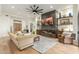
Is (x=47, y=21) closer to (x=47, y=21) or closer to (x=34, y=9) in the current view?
(x=47, y=21)

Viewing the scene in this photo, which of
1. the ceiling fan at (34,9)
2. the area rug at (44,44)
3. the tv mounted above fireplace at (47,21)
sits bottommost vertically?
the area rug at (44,44)

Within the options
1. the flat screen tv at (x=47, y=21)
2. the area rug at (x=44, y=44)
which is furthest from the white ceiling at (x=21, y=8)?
the area rug at (x=44, y=44)

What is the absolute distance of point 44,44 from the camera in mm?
2662

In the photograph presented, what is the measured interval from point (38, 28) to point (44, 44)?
0.43 metres

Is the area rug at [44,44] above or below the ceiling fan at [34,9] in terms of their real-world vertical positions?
below

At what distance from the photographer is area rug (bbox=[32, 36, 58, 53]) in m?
2.62

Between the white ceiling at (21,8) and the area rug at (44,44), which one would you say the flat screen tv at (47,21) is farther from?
the area rug at (44,44)

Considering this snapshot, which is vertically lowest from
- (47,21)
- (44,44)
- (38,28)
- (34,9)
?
(44,44)

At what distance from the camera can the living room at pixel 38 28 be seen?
2.54 meters

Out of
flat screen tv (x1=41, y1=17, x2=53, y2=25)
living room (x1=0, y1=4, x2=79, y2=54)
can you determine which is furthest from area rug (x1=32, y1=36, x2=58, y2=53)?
flat screen tv (x1=41, y1=17, x2=53, y2=25)

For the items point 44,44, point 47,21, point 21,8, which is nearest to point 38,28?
point 47,21

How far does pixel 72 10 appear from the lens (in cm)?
251

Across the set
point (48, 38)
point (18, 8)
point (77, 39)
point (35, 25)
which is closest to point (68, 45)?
point (77, 39)

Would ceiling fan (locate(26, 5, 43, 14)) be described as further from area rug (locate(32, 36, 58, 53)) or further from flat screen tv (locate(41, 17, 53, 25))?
area rug (locate(32, 36, 58, 53))
